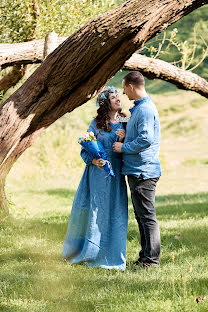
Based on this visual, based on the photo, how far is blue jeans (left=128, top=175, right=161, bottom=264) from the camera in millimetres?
4875

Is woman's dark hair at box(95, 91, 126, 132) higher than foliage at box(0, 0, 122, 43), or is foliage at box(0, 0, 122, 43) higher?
foliage at box(0, 0, 122, 43)

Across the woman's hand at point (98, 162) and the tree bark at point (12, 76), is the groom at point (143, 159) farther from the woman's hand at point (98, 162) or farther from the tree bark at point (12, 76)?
the tree bark at point (12, 76)

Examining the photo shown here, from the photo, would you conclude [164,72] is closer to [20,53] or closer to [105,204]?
[20,53]

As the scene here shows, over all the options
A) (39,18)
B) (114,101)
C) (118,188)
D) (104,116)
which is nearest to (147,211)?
(118,188)

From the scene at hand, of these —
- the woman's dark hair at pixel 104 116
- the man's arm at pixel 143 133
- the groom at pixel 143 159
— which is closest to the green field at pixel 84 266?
the groom at pixel 143 159

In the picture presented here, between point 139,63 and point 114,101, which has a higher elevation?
point 139,63

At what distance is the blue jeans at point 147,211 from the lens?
488 cm

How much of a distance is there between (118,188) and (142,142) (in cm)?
74

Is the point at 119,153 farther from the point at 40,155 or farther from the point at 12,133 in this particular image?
the point at 40,155

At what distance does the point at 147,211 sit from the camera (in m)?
4.91

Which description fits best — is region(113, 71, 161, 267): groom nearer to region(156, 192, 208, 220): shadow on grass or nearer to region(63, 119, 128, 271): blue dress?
region(63, 119, 128, 271): blue dress

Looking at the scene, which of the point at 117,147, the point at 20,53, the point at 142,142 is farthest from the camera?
the point at 20,53

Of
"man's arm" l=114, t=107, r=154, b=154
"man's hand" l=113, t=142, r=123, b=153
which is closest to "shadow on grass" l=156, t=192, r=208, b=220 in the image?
"man's hand" l=113, t=142, r=123, b=153

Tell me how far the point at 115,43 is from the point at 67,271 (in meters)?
2.44
